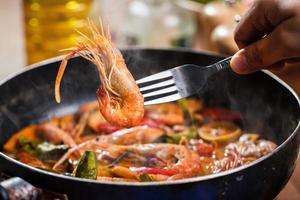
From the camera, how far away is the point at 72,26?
8.89ft

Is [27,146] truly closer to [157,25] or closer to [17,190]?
[17,190]

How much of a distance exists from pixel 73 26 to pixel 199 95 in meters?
0.99

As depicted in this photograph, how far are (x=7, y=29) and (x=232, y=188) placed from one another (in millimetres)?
1604

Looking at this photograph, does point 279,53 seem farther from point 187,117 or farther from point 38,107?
point 38,107

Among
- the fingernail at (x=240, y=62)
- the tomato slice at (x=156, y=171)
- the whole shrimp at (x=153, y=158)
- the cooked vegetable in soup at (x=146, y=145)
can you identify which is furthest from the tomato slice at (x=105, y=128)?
the fingernail at (x=240, y=62)

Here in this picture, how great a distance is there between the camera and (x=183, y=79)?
145 cm

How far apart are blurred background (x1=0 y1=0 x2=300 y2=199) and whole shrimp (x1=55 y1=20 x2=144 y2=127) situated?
1.09m

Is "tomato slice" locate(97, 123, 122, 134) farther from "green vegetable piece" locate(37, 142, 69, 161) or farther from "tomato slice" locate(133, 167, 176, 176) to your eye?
"tomato slice" locate(133, 167, 176, 176)

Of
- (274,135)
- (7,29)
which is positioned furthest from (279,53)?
(7,29)

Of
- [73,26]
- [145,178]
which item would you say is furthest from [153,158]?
[73,26]

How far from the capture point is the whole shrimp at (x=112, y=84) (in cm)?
A: 132

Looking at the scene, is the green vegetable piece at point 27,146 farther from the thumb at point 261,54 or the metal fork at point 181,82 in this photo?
the thumb at point 261,54

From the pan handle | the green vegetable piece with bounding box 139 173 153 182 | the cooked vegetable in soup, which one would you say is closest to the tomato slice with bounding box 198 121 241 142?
the cooked vegetable in soup

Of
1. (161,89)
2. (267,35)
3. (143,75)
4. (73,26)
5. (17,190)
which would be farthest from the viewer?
(73,26)
